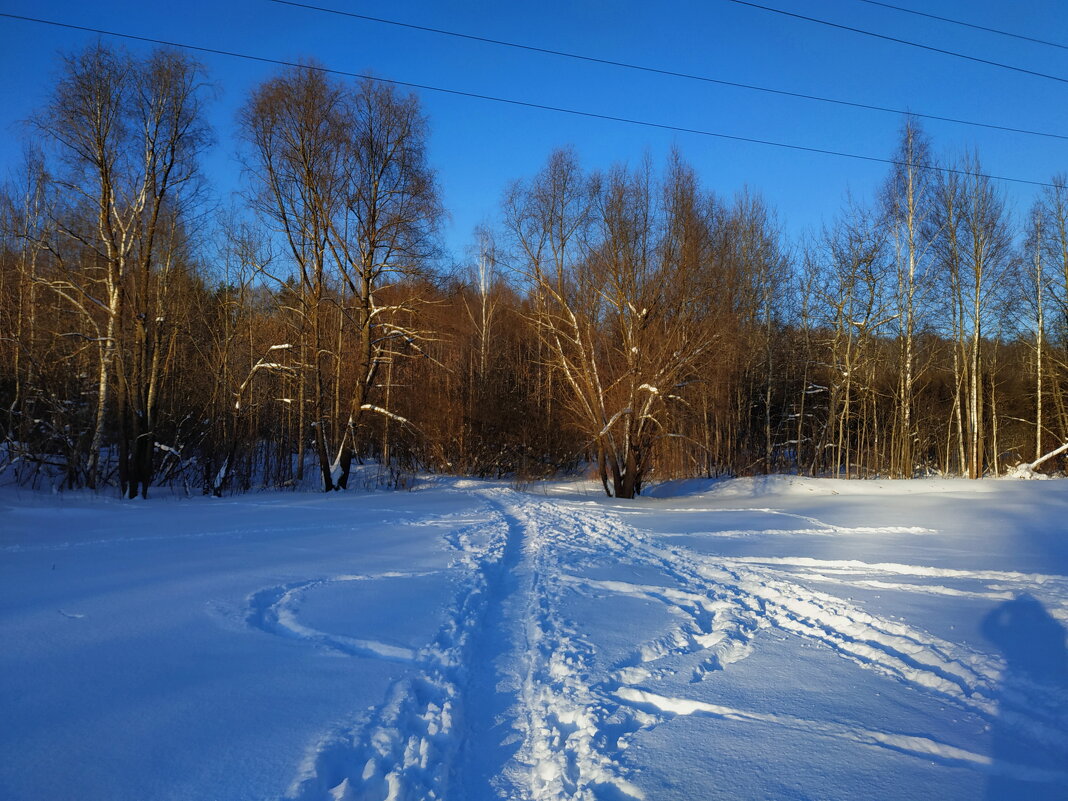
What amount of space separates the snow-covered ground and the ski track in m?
0.02

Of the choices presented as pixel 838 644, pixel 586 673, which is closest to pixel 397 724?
pixel 586 673

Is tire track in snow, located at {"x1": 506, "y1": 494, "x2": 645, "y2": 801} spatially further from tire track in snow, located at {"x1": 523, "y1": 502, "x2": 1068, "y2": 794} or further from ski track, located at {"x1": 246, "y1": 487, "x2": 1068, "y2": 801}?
tire track in snow, located at {"x1": 523, "y1": 502, "x2": 1068, "y2": 794}

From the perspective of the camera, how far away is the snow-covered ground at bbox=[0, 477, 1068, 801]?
9.00 ft

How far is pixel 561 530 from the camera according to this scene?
10695 millimetres

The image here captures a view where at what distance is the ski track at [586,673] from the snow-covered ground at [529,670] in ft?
0.07

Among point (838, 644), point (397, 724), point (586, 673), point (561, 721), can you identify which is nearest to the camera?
point (397, 724)

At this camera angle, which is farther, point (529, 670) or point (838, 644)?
point (838, 644)

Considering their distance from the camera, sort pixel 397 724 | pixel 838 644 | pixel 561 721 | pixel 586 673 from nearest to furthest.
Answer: pixel 397 724 → pixel 561 721 → pixel 586 673 → pixel 838 644

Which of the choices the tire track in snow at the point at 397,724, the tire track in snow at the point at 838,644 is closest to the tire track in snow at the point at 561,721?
the tire track in snow at the point at 838,644

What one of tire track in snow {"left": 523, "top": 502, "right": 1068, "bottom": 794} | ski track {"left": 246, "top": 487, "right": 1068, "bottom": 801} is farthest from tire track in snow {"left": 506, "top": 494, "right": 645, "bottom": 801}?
tire track in snow {"left": 523, "top": 502, "right": 1068, "bottom": 794}

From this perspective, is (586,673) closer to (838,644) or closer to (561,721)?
(561,721)

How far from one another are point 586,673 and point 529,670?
38 centimetres

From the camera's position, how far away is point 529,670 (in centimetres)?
403

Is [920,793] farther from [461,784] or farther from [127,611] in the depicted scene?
[127,611]
